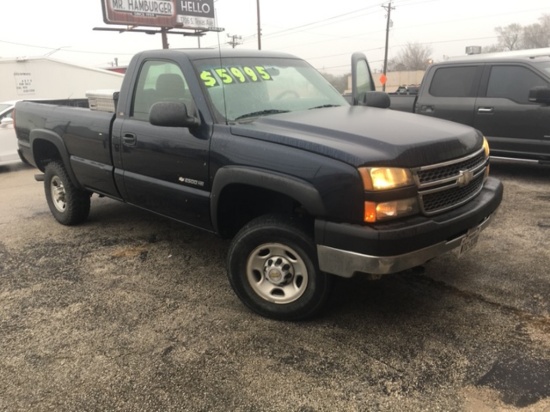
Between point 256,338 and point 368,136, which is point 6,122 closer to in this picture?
point 256,338

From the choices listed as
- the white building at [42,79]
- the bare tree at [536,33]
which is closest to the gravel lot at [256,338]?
the white building at [42,79]

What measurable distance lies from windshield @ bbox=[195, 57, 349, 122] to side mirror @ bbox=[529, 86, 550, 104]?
379 centimetres

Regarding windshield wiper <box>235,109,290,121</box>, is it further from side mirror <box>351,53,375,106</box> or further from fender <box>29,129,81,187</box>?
fender <box>29,129,81,187</box>

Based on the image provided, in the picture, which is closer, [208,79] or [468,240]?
[468,240]

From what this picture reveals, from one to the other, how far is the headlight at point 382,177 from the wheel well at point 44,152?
4131mm

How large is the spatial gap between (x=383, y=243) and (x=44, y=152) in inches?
181

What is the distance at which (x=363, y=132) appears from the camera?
3016mm

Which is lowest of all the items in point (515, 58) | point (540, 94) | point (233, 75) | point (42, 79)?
point (540, 94)

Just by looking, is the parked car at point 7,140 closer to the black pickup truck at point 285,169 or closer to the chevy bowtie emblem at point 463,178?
the black pickup truck at point 285,169

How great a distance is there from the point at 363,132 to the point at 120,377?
6.70 feet

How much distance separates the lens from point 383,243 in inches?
104

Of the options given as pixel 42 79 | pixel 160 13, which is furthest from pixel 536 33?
pixel 42 79

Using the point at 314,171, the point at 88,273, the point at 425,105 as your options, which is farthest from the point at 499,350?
the point at 425,105

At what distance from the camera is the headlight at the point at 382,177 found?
2.66 meters
